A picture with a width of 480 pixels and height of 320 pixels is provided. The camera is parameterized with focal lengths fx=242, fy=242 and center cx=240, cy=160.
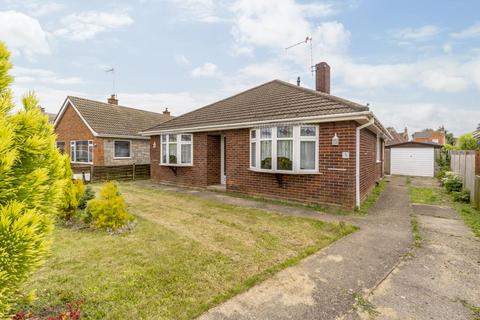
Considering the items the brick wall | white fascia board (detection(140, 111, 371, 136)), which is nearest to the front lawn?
white fascia board (detection(140, 111, 371, 136))

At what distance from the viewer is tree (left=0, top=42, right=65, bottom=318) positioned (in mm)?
1561

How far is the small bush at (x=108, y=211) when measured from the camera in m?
5.47

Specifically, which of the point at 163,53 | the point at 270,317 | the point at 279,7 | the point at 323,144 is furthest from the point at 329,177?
the point at 163,53

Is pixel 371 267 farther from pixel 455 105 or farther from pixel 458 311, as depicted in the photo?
pixel 455 105

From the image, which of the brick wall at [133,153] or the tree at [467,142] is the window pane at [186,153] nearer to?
the brick wall at [133,153]

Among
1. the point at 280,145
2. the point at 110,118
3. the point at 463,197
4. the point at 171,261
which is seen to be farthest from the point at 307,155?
the point at 110,118

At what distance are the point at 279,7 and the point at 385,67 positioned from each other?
7.85m

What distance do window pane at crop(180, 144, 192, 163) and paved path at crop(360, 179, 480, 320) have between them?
380 inches

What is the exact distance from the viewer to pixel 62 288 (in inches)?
123

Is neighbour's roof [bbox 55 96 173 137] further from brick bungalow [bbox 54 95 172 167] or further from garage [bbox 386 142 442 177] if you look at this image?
garage [bbox 386 142 442 177]

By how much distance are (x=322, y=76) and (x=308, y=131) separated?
578cm

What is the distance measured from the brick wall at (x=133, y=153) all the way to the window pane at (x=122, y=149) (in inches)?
10.4

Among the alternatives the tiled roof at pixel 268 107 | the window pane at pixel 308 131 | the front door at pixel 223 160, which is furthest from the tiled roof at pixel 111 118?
the window pane at pixel 308 131

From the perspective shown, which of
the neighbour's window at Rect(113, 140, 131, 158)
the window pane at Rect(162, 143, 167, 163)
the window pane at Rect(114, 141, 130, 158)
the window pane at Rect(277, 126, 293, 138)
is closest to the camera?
the window pane at Rect(277, 126, 293, 138)
